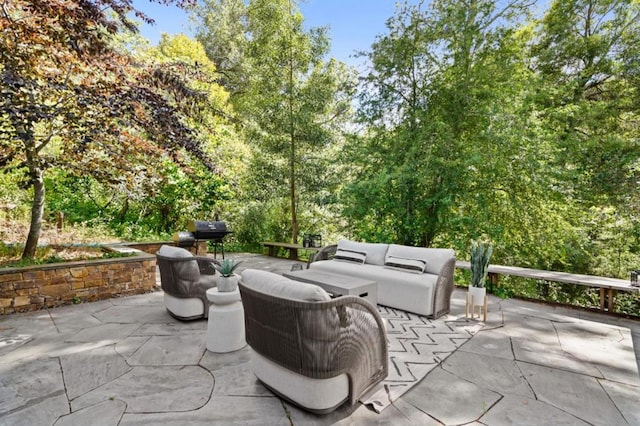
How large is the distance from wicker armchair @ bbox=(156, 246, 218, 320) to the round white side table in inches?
28.6

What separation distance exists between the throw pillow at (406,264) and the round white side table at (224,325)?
232 centimetres

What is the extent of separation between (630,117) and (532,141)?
4.20 m

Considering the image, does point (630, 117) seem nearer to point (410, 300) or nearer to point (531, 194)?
point (531, 194)

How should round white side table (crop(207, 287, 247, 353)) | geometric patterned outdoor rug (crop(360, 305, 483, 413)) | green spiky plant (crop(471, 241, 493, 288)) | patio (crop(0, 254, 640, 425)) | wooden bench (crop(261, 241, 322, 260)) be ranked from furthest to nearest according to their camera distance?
1. wooden bench (crop(261, 241, 322, 260))
2. green spiky plant (crop(471, 241, 493, 288))
3. round white side table (crop(207, 287, 247, 353))
4. geometric patterned outdoor rug (crop(360, 305, 483, 413))
5. patio (crop(0, 254, 640, 425))

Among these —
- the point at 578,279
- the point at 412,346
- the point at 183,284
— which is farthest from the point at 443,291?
the point at 183,284

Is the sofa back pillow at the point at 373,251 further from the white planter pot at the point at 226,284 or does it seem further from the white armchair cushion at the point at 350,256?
the white planter pot at the point at 226,284

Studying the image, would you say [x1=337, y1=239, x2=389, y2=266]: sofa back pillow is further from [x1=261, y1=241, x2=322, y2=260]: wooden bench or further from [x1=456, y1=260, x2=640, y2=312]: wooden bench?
[x1=261, y1=241, x2=322, y2=260]: wooden bench

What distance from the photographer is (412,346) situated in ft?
9.94

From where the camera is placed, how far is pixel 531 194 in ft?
18.4

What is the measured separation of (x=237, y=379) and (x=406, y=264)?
2.64 m

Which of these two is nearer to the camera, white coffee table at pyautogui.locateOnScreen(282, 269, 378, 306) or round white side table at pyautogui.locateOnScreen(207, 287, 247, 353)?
round white side table at pyautogui.locateOnScreen(207, 287, 247, 353)

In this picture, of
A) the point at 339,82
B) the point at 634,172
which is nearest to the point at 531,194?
the point at 634,172

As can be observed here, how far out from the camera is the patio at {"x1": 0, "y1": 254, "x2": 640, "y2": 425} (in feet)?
6.40

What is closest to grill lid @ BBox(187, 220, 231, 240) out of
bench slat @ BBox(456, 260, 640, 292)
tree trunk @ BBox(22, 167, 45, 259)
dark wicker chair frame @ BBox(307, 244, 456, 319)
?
tree trunk @ BBox(22, 167, 45, 259)
